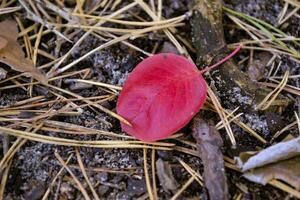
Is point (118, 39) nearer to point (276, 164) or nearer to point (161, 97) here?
point (161, 97)

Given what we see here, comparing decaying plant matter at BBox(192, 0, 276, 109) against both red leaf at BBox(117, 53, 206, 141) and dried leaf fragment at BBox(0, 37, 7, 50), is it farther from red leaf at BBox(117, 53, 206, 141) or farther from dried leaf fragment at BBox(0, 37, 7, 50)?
dried leaf fragment at BBox(0, 37, 7, 50)

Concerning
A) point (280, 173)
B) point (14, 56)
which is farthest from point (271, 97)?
point (14, 56)

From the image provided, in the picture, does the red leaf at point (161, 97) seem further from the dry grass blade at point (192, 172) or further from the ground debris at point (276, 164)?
the ground debris at point (276, 164)

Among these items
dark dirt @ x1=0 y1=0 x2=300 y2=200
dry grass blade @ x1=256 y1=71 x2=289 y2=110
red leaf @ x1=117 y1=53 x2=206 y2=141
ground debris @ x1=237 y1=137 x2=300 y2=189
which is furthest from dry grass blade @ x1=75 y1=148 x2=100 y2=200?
dry grass blade @ x1=256 y1=71 x2=289 y2=110

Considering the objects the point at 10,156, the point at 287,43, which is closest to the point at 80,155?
the point at 10,156

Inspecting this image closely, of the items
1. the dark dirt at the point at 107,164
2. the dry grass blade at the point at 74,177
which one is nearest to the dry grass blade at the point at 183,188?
the dark dirt at the point at 107,164

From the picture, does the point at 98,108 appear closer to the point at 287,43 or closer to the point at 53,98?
the point at 53,98
